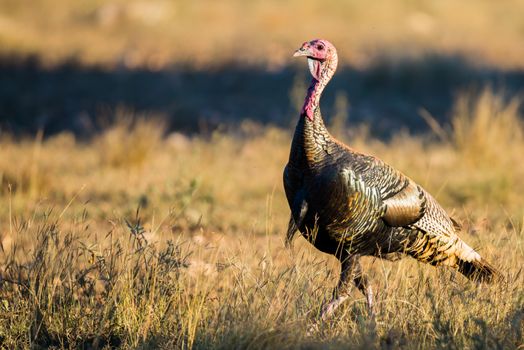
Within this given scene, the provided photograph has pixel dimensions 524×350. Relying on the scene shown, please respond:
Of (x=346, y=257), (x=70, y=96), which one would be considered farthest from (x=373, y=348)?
(x=70, y=96)

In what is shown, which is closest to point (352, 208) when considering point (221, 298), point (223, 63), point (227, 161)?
point (221, 298)

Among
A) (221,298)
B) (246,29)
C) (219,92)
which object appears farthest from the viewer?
(246,29)

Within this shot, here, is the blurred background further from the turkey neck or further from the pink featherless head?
the turkey neck

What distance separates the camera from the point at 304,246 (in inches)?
267

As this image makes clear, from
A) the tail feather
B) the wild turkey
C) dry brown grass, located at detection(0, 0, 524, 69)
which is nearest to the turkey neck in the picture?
the wild turkey

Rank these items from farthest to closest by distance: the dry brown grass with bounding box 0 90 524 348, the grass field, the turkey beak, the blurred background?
the blurred background < the turkey beak < the grass field < the dry brown grass with bounding box 0 90 524 348

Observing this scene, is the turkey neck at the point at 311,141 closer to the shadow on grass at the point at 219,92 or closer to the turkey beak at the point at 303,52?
the turkey beak at the point at 303,52

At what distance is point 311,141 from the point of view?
5082 mm

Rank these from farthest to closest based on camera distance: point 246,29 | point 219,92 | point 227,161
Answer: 1. point 246,29
2. point 219,92
3. point 227,161

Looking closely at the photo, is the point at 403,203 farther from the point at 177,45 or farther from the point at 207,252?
the point at 177,45

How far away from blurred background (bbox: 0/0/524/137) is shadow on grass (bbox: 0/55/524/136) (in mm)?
20

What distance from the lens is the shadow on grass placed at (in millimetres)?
13945

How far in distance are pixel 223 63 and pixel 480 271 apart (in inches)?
463

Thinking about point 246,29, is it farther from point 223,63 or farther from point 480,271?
point 480,271
